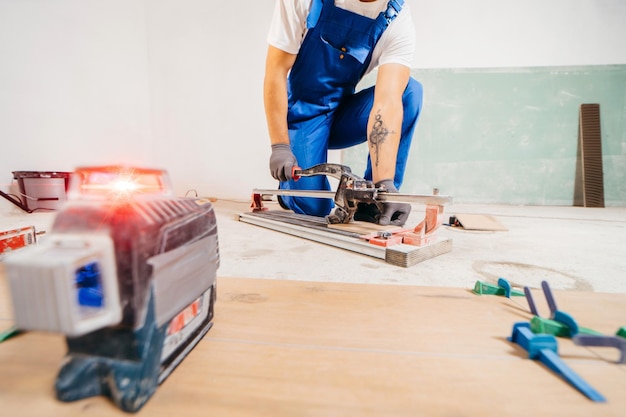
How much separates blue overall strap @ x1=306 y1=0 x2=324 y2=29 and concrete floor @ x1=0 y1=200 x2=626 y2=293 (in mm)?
1080

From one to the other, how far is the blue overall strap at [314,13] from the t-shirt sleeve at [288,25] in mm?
54

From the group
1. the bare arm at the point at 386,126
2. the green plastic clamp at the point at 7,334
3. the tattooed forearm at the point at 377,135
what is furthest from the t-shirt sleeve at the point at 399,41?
the green plastic clamp at the point at 7,334

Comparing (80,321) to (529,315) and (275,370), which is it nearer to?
(275,370)

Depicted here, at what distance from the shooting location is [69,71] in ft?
7.32

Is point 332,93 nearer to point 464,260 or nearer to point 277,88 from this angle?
point 277,88

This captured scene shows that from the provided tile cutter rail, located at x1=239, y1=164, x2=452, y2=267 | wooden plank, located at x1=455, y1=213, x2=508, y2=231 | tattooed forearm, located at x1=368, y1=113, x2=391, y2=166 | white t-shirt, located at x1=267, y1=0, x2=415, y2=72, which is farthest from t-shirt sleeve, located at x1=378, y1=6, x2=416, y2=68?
wooden plank, located at x1=455, y1=213, x2=508, y2=231

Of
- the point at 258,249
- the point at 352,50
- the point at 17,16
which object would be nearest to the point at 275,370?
the point at 258,249

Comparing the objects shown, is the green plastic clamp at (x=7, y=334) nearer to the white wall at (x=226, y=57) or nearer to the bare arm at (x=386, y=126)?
the bare arm at (x=386, y=126)

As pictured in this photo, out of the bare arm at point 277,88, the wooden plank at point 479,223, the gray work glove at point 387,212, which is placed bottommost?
the wooden plank at point 479,223

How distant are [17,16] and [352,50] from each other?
7.49 ft

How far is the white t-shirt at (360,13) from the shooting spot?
58.3 inches

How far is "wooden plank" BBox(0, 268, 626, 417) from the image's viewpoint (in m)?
0.34

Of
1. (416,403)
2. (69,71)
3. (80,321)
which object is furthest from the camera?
(69,71)

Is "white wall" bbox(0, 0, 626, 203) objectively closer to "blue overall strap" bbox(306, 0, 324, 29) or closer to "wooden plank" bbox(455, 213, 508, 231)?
"blue overall strap" bbox(306, 0, 324, 29)
